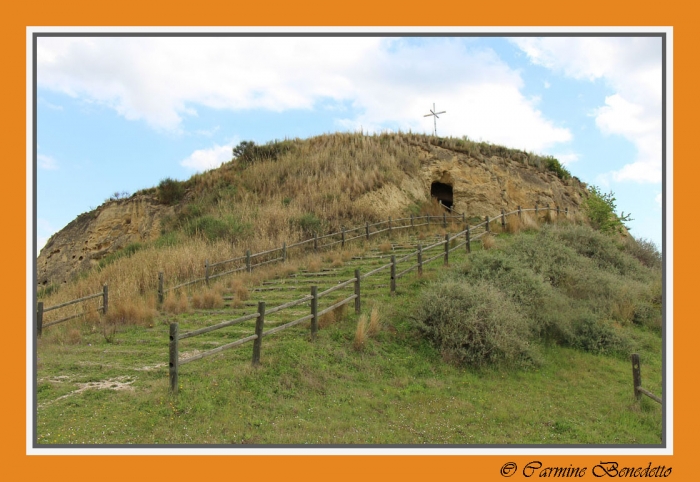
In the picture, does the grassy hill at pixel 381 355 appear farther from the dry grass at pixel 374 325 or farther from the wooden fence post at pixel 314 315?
the wooden fence post at pixel 314 315

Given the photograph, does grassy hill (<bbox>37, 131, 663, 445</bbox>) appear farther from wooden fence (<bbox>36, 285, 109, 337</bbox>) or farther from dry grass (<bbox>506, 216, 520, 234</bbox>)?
dry grass (<bbox>506, 216, 520, 234</bbox>)

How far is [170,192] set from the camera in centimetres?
2734

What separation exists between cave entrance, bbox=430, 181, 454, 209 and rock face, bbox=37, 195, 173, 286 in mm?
14961

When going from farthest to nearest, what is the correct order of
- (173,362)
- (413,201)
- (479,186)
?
(479,186), (413,201), (173,362)

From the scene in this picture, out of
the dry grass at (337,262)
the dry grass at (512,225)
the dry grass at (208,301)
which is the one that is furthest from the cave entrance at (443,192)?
the dry grass at (208,301)

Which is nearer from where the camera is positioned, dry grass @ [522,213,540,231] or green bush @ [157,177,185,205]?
dry grass @ [522,213,540,231]

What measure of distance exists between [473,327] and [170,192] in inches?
851

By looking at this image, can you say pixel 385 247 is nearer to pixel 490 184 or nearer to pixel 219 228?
pixel 219 228

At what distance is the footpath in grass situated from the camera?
654 centimetres

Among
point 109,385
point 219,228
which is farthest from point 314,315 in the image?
point 219,228

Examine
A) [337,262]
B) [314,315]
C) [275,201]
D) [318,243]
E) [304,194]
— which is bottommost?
[314,315]

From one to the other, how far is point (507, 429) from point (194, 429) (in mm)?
4392

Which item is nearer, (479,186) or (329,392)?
(329,392)

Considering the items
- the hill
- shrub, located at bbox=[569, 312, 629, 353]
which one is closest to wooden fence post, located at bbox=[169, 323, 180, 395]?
shrub, located at bbox=[569, 312, 629, 353]
